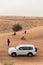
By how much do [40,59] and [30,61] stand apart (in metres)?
1.30

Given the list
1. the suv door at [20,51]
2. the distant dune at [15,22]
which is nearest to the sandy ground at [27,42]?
the suv door at [20,51]

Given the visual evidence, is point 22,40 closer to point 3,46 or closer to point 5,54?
point 3,46

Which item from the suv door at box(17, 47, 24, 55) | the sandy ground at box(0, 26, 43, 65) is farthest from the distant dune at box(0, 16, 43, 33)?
the suv door at box(17, 47, 24, 55)

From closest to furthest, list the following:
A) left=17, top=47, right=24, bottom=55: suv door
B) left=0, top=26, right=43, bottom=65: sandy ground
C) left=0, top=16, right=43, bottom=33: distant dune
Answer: left=0, top=26, right=43, bottom=65: sandy ground
left=17, top=47, right=24, bottom=55: suv door
left=0, top=16, right=43, bottom=33: distant dune

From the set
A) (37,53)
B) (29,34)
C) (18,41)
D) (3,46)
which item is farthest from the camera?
(29,34)

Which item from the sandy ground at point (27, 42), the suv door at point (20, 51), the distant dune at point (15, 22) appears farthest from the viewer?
the distant dune at point (15, 22)

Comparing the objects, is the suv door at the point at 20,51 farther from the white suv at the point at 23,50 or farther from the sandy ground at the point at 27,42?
the sandy ground at the point at 27,42

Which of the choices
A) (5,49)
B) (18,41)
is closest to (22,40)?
(18,41)

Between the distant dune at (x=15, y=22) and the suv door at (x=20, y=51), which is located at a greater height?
the distant dune at (x=15, y=22)

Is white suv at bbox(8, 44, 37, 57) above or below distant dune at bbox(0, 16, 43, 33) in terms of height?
below

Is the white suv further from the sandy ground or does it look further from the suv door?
the sandy ground

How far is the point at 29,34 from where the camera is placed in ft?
115

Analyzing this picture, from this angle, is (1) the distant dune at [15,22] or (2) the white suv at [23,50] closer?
(2) the white suv at [23,50]

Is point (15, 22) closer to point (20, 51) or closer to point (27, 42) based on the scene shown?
point (27, 42)
